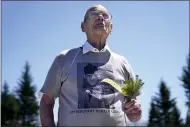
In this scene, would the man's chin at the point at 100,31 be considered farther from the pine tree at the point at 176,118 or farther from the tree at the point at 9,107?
the tree at the point at 9,107

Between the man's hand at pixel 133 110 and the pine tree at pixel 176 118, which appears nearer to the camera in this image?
the man's hand at pixel 133 110

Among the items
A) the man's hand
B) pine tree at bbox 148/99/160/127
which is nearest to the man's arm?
the man's hand

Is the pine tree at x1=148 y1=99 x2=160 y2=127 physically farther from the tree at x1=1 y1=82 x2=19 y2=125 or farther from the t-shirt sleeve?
the t-shirt sleeve

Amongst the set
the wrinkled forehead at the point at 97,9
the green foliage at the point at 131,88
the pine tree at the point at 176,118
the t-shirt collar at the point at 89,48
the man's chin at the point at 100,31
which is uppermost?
the wrinkled forehead at the point at 97,9

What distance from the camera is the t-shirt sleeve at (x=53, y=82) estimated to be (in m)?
2.50

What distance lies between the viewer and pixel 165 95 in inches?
1619

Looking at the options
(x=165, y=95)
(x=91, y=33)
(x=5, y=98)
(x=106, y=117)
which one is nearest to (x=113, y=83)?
(x=106, y=117)

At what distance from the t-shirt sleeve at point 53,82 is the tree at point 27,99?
1658 inches

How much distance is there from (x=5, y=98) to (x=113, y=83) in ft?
142

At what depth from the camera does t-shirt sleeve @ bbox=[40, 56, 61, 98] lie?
2.50 metres

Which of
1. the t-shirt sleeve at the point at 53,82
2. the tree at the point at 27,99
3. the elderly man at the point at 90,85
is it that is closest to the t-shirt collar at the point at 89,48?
the elderly man at the point at 90,85

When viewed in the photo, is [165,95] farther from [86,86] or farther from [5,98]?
[86,86]

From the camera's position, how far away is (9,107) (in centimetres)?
4419

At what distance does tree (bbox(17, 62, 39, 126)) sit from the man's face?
42.0 meters
